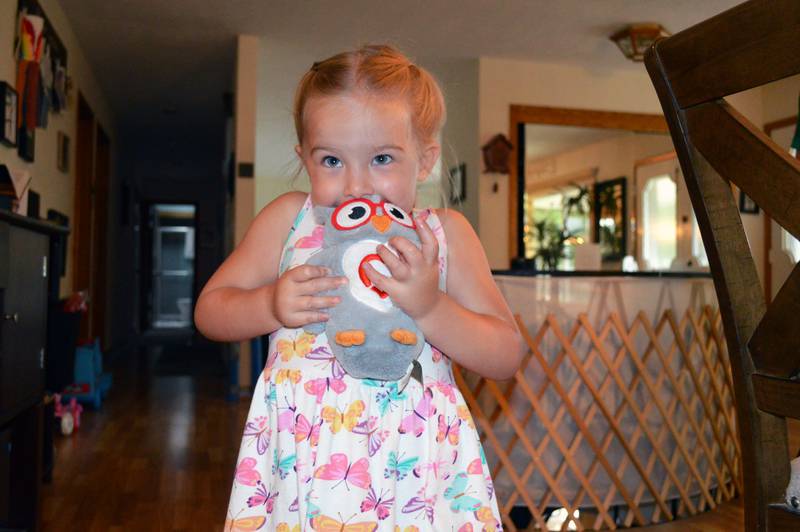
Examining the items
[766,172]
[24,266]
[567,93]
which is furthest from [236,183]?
[766,172]

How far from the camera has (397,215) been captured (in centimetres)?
61

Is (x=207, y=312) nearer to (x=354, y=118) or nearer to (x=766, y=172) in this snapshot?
(x=354, y=118)

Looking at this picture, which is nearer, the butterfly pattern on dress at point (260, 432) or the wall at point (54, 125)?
the butterfly pattern on dress at point (260, 432)

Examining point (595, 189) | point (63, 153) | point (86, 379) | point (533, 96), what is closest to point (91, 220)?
point (63, 153)

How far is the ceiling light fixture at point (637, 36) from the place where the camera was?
150 inches

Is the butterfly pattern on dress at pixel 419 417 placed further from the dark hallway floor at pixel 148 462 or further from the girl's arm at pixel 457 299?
the dark hallway floor at pixel 148 462

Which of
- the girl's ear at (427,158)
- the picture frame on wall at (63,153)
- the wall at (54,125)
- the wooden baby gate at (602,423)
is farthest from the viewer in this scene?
the picture frame on wall at (63,153)

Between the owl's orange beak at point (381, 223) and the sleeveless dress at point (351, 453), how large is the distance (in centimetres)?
12

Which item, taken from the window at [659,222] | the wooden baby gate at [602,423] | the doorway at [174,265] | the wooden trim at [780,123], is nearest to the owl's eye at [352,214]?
the wooden baby gate at [602,423]

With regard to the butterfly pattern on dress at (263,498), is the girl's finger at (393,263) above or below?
above

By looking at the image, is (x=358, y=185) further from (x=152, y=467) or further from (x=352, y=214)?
(x=152, y=467)

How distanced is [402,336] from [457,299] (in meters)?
0.15

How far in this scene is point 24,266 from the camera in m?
1.51

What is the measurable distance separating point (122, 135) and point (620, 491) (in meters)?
6.40
